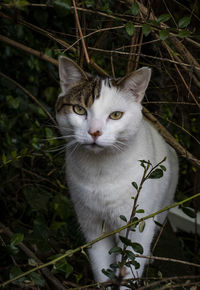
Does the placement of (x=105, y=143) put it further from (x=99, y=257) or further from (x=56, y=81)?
(x=56, y=81)

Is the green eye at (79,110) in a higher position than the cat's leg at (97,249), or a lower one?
higher

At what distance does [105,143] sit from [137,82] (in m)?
0.33

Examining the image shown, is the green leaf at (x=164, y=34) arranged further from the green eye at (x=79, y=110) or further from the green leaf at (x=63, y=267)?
the green leaf at (x=63, y=267)

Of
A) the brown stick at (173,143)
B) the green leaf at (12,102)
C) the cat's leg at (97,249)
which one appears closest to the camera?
the brown stick at (173,143)

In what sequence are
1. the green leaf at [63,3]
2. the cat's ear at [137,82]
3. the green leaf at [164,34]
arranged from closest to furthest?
the green leaf at [63,3]
the green leaf at [164,34]
the cat's ear at [137,82]

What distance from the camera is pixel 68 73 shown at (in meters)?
1.60

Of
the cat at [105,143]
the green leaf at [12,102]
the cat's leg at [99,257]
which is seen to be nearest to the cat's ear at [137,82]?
the cat at [105,143]

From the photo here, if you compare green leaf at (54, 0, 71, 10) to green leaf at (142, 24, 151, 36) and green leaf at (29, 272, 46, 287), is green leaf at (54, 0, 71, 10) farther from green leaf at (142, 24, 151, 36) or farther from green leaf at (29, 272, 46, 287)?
green leaf at (29, 272, 46, 287)

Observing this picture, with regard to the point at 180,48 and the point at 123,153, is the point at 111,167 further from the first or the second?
the point at 180,48

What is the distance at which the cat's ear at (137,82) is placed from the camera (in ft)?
4.91

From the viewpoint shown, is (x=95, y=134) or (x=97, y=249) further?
(x=97, y=249)

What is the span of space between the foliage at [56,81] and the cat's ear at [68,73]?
52 mm

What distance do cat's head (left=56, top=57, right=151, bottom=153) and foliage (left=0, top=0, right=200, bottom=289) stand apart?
91 millimetres

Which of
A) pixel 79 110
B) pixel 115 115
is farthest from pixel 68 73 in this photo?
pixel 115 115
